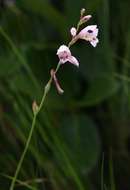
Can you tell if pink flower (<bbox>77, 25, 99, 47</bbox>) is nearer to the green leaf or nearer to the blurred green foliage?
the blurred green foliage

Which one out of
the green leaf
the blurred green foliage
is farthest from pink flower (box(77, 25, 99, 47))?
the green leaf

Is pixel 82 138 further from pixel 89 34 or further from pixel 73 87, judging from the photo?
pixel 89 34

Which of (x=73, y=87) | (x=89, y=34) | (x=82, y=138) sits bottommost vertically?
(x=82, y=138)

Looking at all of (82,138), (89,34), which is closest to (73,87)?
(82,138)

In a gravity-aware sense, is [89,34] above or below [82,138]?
above

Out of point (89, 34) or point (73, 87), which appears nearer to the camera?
point (89, 34)

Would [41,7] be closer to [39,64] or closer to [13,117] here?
[39,64]

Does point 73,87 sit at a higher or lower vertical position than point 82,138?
higher

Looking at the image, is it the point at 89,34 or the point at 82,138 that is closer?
the point at 89,34

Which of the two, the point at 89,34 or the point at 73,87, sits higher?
the point at 89,34
